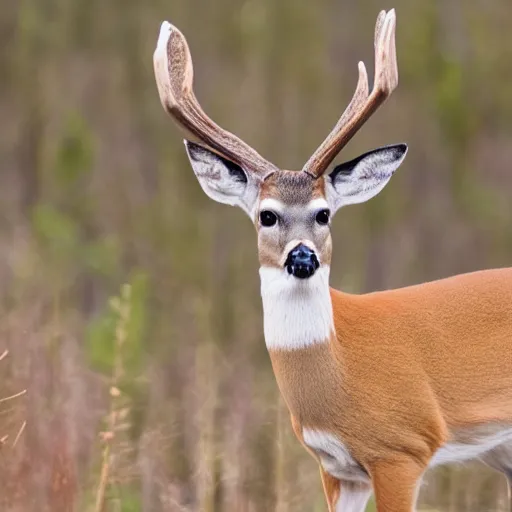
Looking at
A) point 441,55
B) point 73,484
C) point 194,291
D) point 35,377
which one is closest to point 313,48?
point 441,55

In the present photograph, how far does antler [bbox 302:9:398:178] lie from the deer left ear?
0.36ft

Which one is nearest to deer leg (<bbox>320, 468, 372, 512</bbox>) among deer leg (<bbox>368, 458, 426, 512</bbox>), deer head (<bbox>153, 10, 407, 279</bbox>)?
deer leg (<bbox>368, 458, 426, 512</bbox>)

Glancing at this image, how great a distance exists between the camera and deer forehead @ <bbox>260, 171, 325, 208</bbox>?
4.13m

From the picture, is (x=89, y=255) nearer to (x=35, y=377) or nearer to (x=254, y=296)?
(x=254, y=296)

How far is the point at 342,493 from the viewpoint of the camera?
440 cm

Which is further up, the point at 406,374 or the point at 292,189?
the point at 292,189

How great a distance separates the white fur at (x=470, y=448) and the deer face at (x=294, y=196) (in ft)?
2.38

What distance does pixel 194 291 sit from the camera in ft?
24.4

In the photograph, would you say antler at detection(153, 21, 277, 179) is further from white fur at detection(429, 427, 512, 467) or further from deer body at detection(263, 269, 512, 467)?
white fur at detection(429, 427, 512, 467)

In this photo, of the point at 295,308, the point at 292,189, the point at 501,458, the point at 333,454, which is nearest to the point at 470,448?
the point at 501,458

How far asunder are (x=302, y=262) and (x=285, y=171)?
39 centimetres

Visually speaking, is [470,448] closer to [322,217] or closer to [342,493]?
[342,493]

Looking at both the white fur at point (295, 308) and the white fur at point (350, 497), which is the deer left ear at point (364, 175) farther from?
the white fur at point (350, 497)

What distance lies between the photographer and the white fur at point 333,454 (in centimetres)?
415
